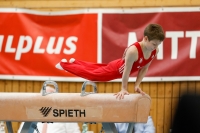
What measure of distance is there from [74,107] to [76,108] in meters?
0.02

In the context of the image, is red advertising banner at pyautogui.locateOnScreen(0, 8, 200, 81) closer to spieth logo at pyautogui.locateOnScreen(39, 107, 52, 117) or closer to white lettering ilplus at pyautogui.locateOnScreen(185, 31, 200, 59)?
white lettering ilplus at pyautogui.locateOnScreen(185, 31, 200, 59)

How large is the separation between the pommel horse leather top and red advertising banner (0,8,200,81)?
9.05ft

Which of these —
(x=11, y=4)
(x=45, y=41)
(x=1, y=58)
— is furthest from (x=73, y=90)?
(x=11, y=4)

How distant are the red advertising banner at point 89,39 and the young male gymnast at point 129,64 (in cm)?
228

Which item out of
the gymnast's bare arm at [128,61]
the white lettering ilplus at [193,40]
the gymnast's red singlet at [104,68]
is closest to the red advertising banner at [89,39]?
the white lettering ilplus at [193,40]

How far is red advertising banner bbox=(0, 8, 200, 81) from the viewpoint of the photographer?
639cm

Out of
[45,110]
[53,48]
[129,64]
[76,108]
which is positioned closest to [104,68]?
[129,64]

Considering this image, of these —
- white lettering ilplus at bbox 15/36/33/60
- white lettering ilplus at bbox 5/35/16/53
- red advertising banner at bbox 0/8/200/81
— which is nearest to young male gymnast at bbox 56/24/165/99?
red advertising banner at bbox 0/8/200/81

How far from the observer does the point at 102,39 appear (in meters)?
6.53

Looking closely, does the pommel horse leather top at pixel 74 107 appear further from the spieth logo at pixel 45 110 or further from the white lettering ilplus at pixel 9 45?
the white lettering ilplus at pixel 9 45

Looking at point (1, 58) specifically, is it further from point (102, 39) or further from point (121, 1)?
point (121, 1)

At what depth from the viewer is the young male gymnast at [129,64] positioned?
3.57 metres

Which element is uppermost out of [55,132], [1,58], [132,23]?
[132,23]

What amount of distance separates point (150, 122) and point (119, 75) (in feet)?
7.31
